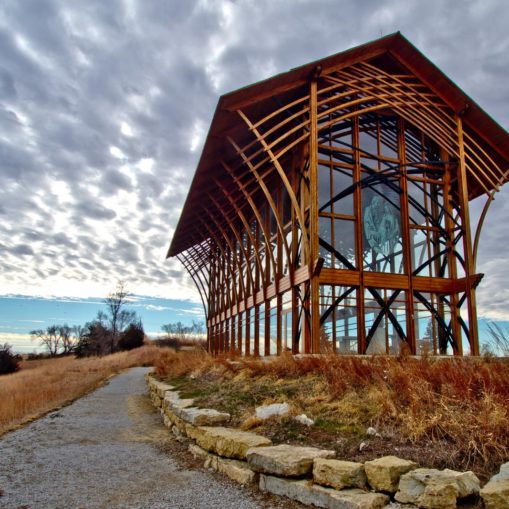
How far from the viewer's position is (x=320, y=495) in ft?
13.3

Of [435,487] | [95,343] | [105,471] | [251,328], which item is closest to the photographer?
[435,487]

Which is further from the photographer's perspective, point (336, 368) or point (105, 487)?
point (336, 368)

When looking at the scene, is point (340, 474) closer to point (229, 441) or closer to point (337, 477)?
point (337, 477)

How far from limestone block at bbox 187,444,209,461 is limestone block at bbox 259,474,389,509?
1469mm

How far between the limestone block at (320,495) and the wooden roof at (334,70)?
12.5 meters

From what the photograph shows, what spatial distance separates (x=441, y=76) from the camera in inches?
725

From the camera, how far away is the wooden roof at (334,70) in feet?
50.8

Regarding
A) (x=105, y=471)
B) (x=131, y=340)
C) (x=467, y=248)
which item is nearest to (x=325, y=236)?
(x=467, y=248)

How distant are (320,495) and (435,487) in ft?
3.33

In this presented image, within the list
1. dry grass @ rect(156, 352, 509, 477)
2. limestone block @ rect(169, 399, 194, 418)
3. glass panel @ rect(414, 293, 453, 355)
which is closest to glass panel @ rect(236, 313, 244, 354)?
glass panel @ rect(414, 293, 453, 355)

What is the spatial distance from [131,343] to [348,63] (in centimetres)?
3847

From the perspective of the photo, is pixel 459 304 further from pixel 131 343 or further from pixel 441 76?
pixel 131 343

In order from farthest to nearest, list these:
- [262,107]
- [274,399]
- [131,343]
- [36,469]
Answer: [131,343], [262,107], [274,399], [36,469]

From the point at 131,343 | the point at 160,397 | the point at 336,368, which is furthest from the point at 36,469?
Result: the point at 131,343
